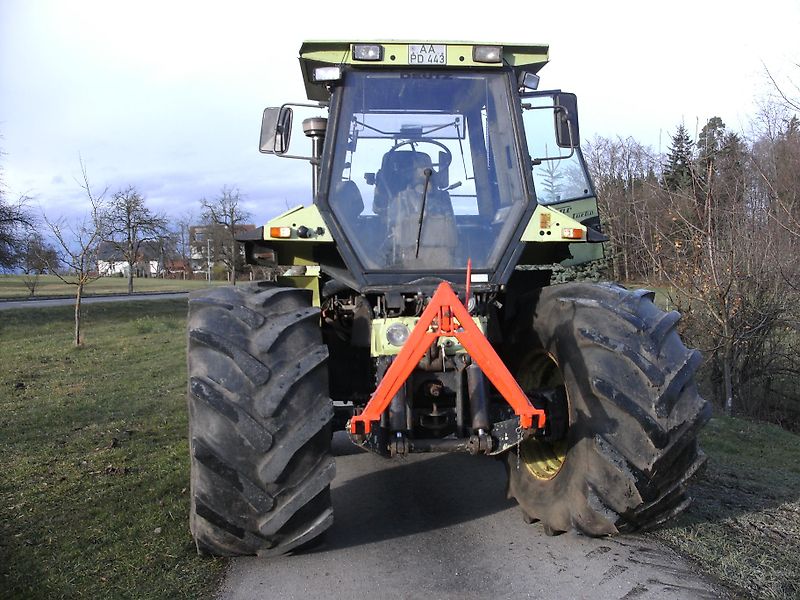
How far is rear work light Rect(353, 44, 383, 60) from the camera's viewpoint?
4594 millimetres

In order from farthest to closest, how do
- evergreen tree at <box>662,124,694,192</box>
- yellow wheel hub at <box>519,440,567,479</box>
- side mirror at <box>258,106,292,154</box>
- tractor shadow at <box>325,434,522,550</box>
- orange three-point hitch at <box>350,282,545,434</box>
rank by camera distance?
1. evergreen tree at <box>662,124,694,192</box>
2. side mirror at <box>258,106,292,154</box>
3. tractor shadow at <box>325,434,522,550</box>
4. yellow wheel hub at <box>519,440,567,479</box>
5. orange three-point hitch at <box>350,282,545,434</box>

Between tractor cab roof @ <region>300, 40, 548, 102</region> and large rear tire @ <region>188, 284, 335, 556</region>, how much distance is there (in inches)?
73.6

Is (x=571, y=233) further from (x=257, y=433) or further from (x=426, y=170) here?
(x=257, y=433)

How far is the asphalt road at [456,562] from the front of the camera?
3.70 m

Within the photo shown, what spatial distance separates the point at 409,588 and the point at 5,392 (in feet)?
30.1

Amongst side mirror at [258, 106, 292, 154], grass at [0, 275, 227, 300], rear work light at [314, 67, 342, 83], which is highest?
rear work light at [314, 67, 342, 83]

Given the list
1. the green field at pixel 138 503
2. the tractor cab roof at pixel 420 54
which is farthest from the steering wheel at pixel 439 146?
the green field at pixel 138 503

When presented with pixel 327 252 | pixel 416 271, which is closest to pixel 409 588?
pixel 416 271

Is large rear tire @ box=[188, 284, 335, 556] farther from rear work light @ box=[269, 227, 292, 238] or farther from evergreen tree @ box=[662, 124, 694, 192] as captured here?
evergreen tree @ box=[662, 124, 694, 192]

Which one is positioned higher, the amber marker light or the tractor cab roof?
the tractor cab roof

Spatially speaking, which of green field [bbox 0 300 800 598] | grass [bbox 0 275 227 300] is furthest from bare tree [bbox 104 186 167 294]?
green field [bbox 0 300 800 598]

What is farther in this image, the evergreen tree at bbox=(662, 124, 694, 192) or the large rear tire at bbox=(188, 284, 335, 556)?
the evergreen tree at bbox=(662, 124, 694, 192)

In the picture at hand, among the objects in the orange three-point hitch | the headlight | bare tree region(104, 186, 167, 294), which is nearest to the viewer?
the orange three-point hitch

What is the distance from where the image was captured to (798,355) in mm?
10828
